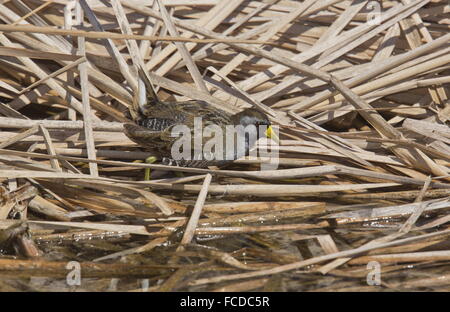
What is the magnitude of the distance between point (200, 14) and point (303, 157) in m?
1.34

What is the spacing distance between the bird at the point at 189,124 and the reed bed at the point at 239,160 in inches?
4.7

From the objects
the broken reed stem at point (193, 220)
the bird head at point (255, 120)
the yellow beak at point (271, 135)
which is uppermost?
the bird head at point (255, 120)

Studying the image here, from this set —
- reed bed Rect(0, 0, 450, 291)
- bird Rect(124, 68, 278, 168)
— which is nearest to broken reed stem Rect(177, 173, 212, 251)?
reed bed Rect(0, 0, 450, 291)

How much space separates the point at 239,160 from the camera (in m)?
4.84

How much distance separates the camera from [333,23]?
5.38 m

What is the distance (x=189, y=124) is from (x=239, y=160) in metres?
0.40

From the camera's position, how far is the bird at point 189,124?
4.64 meters

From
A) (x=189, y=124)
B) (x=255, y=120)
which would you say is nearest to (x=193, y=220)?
(x=189, y=124)

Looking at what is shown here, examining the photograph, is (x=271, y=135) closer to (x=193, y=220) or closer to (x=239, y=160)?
(x=239, y=160)

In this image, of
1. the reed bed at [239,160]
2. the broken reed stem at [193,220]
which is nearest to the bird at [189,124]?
the reed bed at [239,160]

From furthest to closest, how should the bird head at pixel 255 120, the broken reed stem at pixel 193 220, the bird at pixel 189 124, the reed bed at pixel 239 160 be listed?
the bird head at pixel 255 120
the bird at pixel 189 124
the broken reed stem at pixel 193 220
the reed bed at pixel 239 160

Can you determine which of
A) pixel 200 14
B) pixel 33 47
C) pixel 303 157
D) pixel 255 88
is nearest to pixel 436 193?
pixel 303 157

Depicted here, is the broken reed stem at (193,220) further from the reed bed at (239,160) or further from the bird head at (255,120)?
the bird head at (255,120)

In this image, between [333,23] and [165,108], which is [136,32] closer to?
[165,108]
